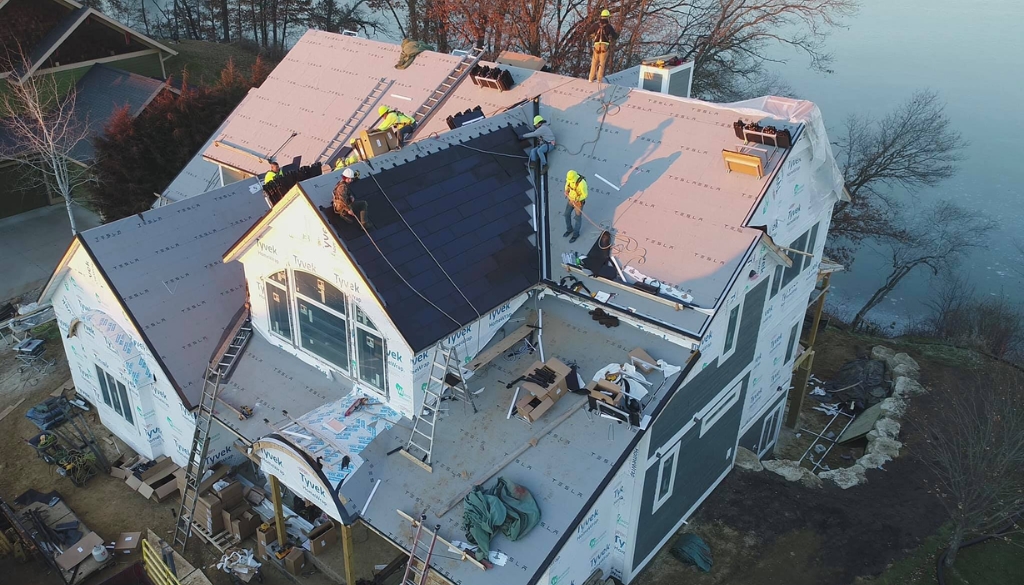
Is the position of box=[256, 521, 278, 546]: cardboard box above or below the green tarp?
below

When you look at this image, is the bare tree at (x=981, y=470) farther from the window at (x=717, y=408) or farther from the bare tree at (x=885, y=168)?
the bare tree at (x=885, y=168)

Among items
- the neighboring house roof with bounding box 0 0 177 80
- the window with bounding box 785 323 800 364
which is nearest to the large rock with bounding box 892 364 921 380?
the window with bounding box 785 323 800 364

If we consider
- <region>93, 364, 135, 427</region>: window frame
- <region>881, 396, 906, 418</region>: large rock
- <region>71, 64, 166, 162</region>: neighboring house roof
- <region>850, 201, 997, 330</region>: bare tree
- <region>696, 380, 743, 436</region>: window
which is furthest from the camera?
<region>850, 201, 997, 330</region>: bare tree

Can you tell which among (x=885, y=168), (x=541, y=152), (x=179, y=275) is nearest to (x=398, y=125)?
(x=541, y=152)

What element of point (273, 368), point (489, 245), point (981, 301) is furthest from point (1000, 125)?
point (273, 368)

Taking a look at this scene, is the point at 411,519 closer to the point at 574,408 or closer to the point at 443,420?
the point at 443,420

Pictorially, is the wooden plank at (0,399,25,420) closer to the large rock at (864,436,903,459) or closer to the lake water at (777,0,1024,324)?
the large rock at (864,436,903,459)

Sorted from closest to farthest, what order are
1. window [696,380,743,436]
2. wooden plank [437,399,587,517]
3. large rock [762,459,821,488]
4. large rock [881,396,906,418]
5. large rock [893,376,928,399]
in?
1. wooden plank [437,399,587,517]
2. window [696,380,743,436]
3. large rock [762,459,821,488]
4. large rock [881,396,906,418]
5. large rock [893,376,928,399]
